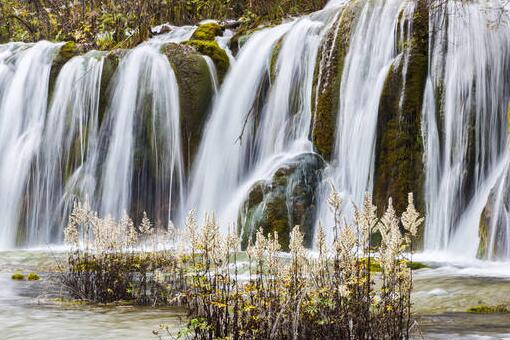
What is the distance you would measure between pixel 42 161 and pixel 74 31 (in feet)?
37.3

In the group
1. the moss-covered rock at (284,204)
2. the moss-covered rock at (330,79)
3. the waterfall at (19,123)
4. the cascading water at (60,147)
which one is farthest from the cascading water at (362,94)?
the waterfall at (19,123)

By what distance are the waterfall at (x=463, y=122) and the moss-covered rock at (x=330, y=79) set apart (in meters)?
2.23

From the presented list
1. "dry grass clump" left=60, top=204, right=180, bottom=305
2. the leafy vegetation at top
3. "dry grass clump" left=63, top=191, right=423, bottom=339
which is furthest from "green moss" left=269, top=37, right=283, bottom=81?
"dry grass clump" left=63, top=191, right=423, bottom=339

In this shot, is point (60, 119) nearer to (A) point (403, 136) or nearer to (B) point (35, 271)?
(B) point (35, 271)

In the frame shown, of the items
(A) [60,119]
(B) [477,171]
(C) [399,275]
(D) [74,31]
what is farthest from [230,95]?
(C) [399,275]

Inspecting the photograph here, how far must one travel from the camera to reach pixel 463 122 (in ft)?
45.8

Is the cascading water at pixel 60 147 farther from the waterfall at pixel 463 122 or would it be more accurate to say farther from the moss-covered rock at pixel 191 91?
the waterfall at pixel 463 122

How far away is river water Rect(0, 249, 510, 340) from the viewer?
21.5 ft

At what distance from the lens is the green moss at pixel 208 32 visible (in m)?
21.9

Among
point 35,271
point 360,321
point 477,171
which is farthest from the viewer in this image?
point 477,171

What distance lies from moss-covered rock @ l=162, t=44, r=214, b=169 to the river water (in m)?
8.38

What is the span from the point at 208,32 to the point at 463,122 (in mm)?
10638

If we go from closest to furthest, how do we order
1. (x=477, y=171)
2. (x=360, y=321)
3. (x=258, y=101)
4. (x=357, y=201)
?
(x=360, y=321), (x=477, y=171), (x=357, y=201), (x=258, y=101)

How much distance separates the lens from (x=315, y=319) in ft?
15.6
